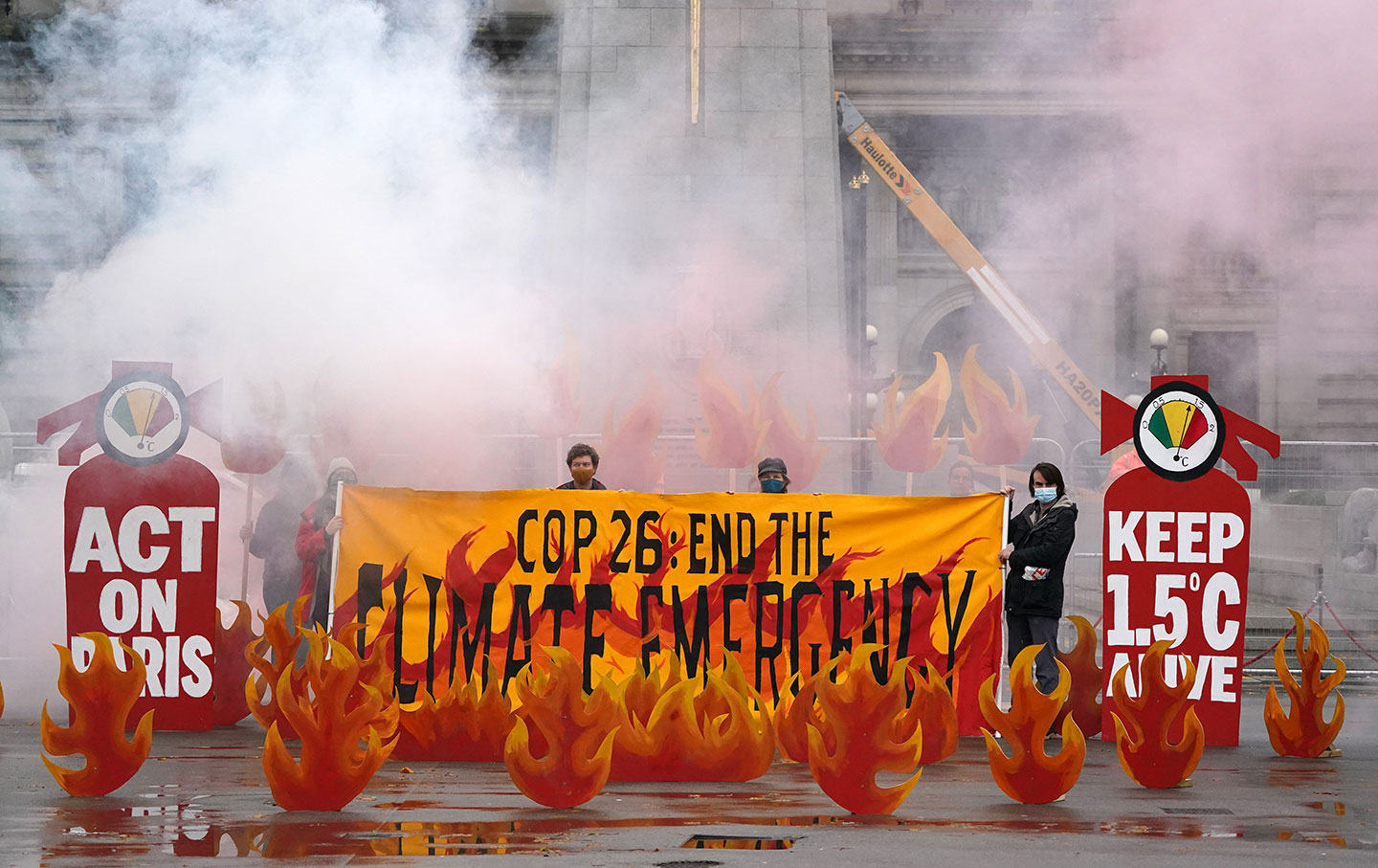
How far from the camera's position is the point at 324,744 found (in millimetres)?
5402

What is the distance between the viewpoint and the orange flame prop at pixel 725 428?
1010 cm

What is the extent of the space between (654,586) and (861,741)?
1.81 m

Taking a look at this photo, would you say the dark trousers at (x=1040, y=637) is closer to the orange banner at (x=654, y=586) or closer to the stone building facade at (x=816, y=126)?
the orange banner at (x=654, y=586)

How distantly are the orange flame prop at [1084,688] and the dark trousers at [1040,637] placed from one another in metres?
0.07

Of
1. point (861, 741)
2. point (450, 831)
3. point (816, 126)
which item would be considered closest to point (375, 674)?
point (450, 831)

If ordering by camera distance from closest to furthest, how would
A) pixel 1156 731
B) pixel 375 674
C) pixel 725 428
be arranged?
pixel 375 674 < pixel 1156 731 < pixel 725 428

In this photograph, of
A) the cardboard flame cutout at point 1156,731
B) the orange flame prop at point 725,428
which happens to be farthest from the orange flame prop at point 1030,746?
the orange flame prop at point 725,428

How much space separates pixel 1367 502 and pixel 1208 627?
7521 millimetres

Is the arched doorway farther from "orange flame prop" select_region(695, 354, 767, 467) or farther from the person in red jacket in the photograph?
the person in red jacket

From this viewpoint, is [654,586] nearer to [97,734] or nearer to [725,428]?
[97,734]

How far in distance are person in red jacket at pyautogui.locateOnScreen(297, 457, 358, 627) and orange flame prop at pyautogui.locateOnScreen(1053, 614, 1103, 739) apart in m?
3.71

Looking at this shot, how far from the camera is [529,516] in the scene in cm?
705

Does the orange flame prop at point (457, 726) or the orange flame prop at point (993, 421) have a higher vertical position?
the orange flame prop at point (993, 421)

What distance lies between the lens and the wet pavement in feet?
15.7
